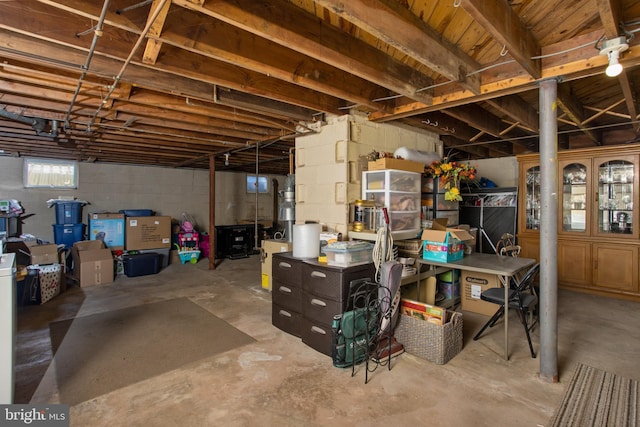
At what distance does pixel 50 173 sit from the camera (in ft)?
21.9

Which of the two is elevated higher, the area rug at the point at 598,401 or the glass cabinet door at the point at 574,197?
the glass cabinet door at the point at 574,197

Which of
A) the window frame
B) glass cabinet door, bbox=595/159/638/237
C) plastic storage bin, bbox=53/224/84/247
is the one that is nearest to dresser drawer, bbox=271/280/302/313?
glass cabinet door, bbox=595/159/638/237

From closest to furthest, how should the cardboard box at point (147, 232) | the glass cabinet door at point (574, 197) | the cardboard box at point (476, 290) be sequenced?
the cardboard box at point (476, 290), the glass cabinet door at point (574, 197), the cardboard box at point (147, 232)

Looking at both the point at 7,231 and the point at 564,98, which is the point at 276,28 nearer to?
the point at 564,98

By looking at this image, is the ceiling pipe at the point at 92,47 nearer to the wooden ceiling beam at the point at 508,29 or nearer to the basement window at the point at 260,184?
the wooden ceiling beam at the point at 508,29

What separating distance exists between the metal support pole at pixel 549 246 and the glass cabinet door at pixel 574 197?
3.02m

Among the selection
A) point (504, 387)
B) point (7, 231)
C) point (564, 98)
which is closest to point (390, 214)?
point (504, 387)

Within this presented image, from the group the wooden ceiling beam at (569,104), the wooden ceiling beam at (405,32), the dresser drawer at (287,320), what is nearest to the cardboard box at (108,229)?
the dresser drawer at (287,320)

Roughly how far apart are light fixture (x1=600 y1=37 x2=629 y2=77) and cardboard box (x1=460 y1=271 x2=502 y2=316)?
237 centimetres

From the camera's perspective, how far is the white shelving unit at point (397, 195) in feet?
11.5

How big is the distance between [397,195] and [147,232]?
5536 mm

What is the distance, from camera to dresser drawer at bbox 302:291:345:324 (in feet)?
9.11

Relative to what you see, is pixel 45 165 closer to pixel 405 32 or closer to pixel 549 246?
pixel 405 32

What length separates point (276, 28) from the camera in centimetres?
192
